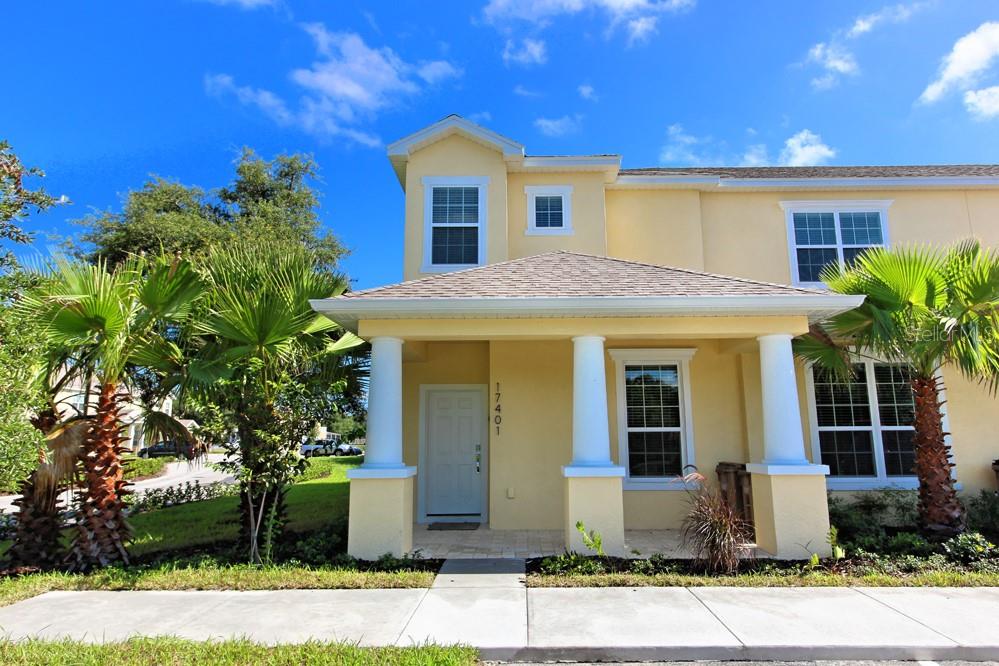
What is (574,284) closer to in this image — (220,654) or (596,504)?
(596,504)

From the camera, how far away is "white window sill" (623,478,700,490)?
10.1 m

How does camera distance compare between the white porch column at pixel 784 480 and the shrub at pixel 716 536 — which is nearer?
the shrub at pixel 716 536

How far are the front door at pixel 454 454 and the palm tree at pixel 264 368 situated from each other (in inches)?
117

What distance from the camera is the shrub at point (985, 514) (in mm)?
8922

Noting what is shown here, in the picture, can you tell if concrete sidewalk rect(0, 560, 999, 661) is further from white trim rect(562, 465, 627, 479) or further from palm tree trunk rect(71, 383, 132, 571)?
white trim rect(562, 465, 627, 479)

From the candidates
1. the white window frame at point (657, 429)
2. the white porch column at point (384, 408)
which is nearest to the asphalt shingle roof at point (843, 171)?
the white window frame at point (657, 429)

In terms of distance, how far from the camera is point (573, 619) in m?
5.36

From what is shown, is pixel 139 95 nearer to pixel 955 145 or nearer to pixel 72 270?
pixel 72 270

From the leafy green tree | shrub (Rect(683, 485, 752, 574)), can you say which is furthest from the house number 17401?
the leafy green tree

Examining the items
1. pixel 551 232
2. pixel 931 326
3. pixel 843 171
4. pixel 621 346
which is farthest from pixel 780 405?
pixel 843 171

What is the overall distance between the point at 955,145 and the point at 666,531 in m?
12.8

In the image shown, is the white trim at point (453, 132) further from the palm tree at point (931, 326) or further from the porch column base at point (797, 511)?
the porch column base at point (797, 511)

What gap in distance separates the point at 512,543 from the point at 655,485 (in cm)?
295

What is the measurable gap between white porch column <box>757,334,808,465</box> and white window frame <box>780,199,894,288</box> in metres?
4.44
